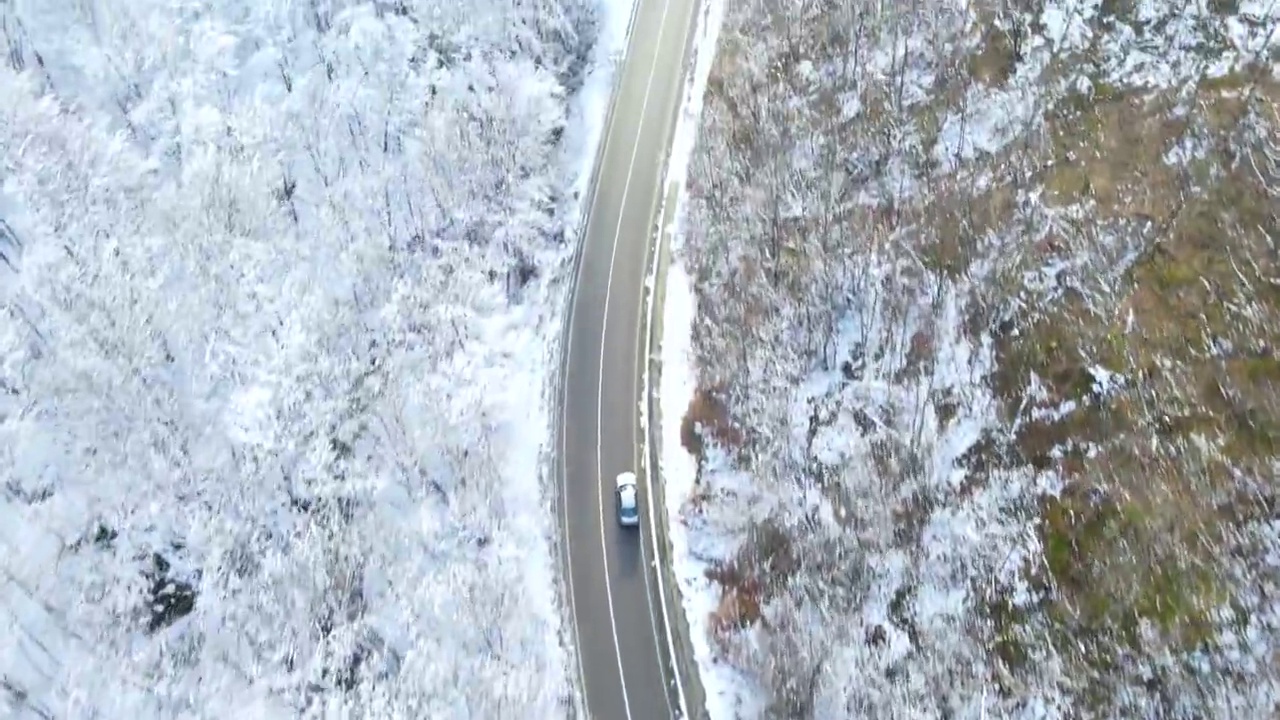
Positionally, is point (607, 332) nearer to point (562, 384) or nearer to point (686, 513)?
point (562, 384)

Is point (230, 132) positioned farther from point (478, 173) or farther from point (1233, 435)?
point (1233, 435)

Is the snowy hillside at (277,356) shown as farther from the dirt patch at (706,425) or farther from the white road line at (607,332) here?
the dirt patch at (706,425)

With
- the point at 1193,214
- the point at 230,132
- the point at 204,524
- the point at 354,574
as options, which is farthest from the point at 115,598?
the point at 1193,214

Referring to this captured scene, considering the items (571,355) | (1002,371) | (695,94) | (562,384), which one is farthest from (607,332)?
(1002,371)

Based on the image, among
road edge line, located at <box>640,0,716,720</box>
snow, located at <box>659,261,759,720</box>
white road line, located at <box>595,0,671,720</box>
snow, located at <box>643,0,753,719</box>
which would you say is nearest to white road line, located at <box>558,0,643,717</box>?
white road line, located at <box>595,0,671,720</box>

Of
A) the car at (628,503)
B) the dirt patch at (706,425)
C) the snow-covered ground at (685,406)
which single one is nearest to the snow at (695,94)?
the snow-covered ground at (685,406)

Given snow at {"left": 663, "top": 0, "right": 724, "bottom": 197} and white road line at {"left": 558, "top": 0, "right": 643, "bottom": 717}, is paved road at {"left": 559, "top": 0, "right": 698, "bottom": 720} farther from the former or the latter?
snow at {"left": 663, "top": 0, "right": 724, "bottom": 197}
